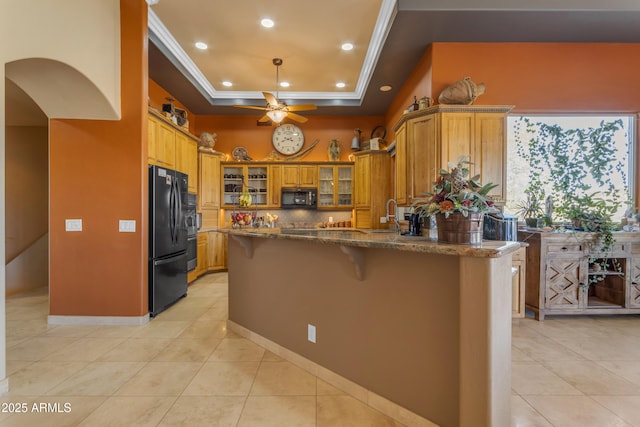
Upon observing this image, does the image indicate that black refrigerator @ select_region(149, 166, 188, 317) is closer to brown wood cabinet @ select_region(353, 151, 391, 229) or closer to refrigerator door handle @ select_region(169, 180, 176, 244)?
refrigerator door handle @ select_region(169, 180, 176, 244)

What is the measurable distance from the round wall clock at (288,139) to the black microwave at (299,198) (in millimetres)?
920

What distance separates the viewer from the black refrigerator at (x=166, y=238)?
345cm

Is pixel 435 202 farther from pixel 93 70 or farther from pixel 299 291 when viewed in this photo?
pixel 93 70

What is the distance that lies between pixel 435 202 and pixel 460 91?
8.11ft

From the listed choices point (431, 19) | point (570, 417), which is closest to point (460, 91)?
point (431, 19)

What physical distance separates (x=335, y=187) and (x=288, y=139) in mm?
1500

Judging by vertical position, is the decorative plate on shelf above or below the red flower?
above

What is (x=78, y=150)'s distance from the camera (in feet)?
10.6

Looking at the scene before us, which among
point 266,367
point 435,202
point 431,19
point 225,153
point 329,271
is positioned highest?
point 431,19

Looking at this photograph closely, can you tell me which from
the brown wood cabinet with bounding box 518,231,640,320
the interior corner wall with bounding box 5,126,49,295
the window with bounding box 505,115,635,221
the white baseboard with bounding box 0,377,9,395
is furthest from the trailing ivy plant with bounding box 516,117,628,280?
the interior corner wall with bounding box 5,126,49,295

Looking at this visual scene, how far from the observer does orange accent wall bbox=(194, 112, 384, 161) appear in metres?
6.57

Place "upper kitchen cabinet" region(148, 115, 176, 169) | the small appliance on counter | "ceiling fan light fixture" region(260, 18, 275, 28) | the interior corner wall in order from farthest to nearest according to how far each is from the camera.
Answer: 1. the interior corner wall
2. "upper kitchen cabinet" region(148, 115, 176, 169)
3. "ceiling fan light fixture" region(260, 18, 275, 28)
4. the small appliance on counter

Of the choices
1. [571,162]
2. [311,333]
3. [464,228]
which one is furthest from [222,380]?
[571,162]

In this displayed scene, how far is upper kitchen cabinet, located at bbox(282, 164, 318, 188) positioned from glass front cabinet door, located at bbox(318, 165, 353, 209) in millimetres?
130
